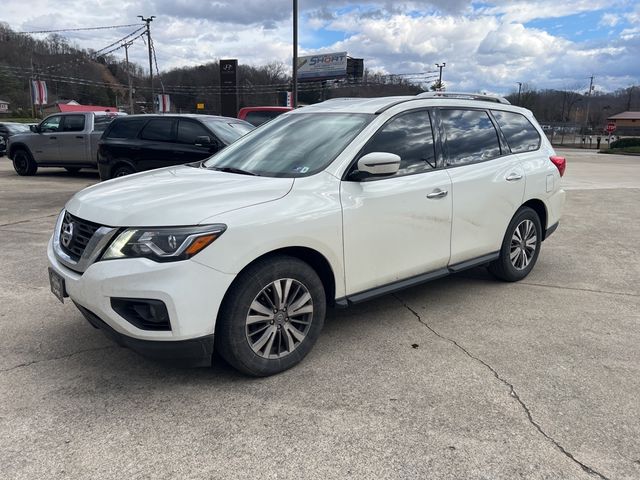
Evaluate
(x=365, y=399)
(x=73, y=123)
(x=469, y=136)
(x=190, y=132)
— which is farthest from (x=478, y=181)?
(x=73, y=123)

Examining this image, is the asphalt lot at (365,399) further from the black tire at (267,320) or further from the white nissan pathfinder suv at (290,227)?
the white nissan pathfinder suv at (290,227)

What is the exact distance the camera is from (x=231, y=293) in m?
2.97

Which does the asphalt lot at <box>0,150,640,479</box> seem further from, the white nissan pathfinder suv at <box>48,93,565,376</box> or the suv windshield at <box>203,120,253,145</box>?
the suv windshield at <box>203,120,253,145</box>

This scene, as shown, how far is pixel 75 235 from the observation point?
3.16 m

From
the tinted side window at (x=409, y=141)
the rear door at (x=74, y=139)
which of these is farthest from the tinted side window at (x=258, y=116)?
the tinted side window at (x=409, y=141)

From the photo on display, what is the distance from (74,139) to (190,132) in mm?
5812

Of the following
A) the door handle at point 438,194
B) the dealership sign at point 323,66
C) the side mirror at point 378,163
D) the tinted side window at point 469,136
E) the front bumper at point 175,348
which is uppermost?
the dealership sign at point 323,66

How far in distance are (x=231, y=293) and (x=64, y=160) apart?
12844mm

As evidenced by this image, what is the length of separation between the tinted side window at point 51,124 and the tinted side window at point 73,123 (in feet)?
0.83

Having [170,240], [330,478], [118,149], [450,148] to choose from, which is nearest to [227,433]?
[330,478]

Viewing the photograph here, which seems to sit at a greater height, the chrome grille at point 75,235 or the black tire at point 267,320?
the chrome grille at point 75,235

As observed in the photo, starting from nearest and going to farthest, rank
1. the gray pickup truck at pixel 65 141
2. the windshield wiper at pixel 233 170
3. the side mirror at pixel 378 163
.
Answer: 1. the side mirror at pixel 378 163
2. the windshield wiper at pixel 233 170
3. the gray pickup truck at pixel 65 141

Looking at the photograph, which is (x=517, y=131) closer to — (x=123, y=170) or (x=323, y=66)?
(x=123, y=170)

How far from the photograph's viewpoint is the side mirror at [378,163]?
3.42 meters
